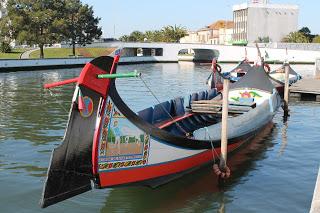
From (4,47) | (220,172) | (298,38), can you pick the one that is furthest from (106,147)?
(298,38)

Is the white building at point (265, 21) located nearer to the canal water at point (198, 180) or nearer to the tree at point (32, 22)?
the tree at point (32, 22)

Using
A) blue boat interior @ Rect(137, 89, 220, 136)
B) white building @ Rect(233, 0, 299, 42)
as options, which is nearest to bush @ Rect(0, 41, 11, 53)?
blue boat interior @ Rect(137, 89, 220, 136)

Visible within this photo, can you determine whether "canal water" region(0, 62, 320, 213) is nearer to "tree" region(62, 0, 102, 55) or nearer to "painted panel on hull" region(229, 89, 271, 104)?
"painted panel on hull" region(229, 89, 271, 104)

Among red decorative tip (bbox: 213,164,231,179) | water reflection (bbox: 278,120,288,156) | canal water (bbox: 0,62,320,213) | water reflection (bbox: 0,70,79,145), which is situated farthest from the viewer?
water reflection (bbox: 0,70,79,145)

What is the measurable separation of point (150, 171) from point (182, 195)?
1.40 meters

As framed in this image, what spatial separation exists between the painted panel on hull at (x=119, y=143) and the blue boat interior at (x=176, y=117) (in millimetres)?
3878

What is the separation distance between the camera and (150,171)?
1070 centimetres

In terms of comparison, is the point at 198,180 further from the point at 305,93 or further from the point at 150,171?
the point at 305,93

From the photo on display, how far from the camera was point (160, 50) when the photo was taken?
340 ft

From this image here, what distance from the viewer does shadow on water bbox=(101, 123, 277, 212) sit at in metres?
10.8

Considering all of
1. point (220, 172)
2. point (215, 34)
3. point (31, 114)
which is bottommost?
point (220, 172)

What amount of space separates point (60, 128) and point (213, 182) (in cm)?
947

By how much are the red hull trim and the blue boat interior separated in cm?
194

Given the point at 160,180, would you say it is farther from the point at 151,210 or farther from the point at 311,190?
the point at 311,190
